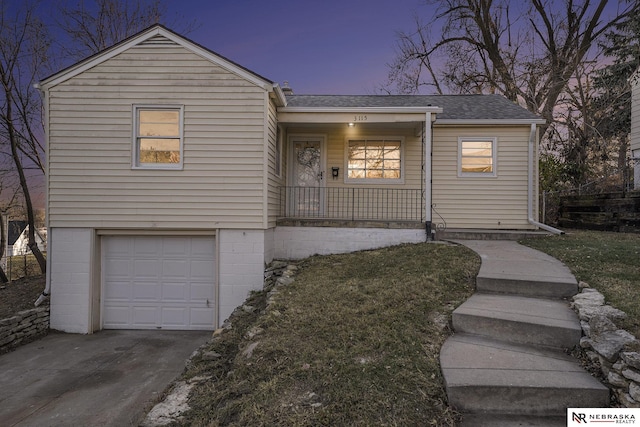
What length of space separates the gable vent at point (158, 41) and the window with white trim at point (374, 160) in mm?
4732

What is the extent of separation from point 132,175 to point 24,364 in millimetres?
3431

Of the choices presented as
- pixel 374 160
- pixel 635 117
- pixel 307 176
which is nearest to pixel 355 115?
pixel 374 160

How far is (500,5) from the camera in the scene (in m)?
16.0

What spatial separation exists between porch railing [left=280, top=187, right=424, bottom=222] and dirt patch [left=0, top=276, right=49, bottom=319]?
18.9ft

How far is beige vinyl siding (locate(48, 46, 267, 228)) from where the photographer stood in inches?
254

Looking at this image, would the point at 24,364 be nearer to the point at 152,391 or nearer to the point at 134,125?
the point at 152,391

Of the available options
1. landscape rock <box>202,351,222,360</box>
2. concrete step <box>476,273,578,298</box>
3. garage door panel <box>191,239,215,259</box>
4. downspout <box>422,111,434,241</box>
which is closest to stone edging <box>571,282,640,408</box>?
concrete step <box>476,273,578,298</box>

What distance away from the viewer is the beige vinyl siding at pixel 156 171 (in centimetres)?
645

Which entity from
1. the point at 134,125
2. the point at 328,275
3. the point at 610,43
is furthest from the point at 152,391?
the point at 610,43

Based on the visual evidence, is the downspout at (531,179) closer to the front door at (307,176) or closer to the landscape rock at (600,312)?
the front door at (307,176)

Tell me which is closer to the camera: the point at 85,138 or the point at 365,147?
the point at 85,138

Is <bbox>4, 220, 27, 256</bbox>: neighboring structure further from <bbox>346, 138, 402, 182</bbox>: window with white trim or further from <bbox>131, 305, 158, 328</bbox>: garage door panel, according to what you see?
<bbox>346, 138, 402, 182</bbox>: window with white trim

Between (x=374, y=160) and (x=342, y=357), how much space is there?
22.1 feet

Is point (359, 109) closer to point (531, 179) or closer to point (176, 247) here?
point (176, 247)
